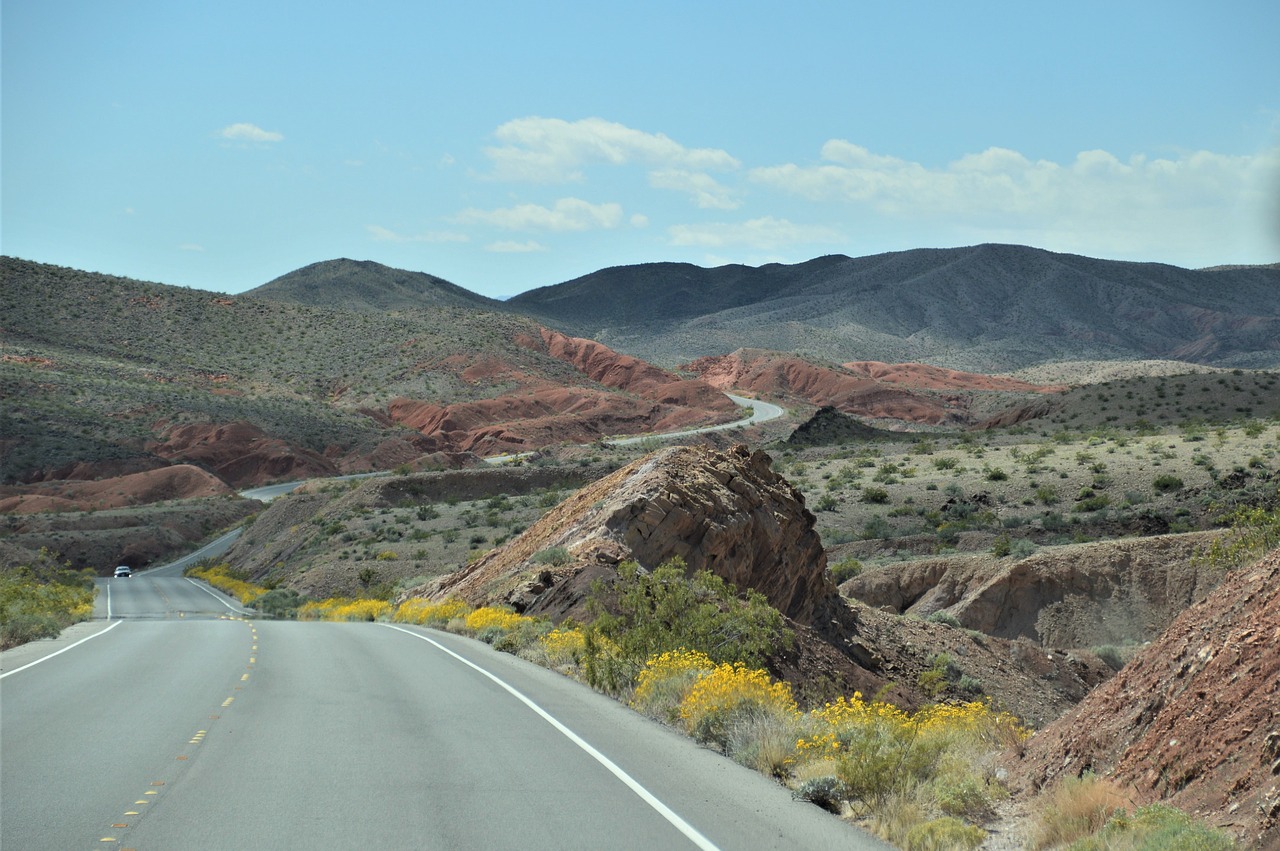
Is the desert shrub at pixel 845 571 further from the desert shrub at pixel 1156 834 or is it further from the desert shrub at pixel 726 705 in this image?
the desert shrub at pixel 1156 834

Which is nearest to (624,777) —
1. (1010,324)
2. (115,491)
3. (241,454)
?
(115,491)

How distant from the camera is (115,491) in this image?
78.4 meters

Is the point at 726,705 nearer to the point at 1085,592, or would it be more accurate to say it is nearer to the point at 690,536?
the point at 690,536

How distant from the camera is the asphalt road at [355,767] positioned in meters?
7.20

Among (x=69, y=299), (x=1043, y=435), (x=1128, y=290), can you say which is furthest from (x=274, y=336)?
(x=1128, y=290)

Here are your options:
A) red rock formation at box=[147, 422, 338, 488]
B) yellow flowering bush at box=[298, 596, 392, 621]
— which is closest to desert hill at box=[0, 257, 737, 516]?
red rock formation at box=[147, 422, 338, 488]

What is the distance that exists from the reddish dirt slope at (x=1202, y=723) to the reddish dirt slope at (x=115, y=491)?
75939 millimetres

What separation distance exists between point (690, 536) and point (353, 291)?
562 feet

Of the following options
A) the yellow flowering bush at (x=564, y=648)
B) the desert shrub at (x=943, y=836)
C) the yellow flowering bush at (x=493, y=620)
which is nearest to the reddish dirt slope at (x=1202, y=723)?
the desert shrub at (x=943, y=836)

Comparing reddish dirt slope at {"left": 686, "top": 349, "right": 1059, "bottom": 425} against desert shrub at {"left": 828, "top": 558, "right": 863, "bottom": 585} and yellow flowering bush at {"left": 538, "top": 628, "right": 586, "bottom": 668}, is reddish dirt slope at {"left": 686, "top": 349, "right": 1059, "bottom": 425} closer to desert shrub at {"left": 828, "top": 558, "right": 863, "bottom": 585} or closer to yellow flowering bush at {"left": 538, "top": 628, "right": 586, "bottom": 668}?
desert shrub at {"left": 828, "top": 558, "right": 863, "bottom": 585}

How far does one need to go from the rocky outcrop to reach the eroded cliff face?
7429mm

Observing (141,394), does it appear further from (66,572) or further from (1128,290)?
(1128,290)

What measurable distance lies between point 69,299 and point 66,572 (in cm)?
6965

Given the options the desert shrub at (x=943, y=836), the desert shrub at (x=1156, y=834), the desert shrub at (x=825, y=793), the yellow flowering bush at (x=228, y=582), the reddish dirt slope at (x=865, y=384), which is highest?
the reddish dirt slope at (x=865, y=384)
